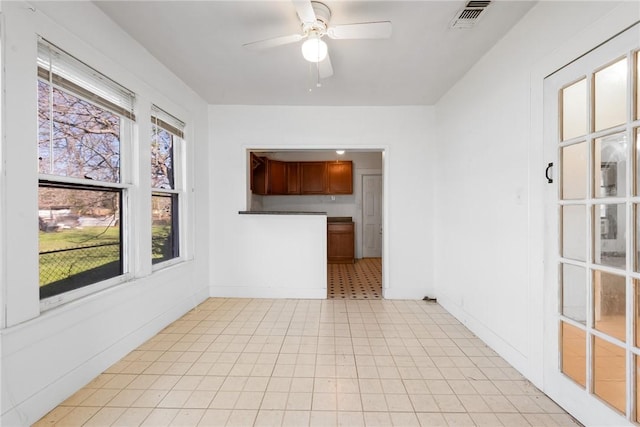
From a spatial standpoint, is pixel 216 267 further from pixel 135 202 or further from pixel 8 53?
pixel 8 53

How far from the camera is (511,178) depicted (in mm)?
2207

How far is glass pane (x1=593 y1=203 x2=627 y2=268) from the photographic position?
1386mm

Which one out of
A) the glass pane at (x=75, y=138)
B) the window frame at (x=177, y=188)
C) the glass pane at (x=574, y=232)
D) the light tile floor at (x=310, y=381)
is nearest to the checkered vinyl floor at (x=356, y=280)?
the light tile floor at (x=310, y=381)

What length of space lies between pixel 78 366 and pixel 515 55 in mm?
3662

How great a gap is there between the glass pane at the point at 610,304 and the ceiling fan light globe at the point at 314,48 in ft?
6.74

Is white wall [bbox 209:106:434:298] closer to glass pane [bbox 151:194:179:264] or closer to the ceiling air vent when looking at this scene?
glass pane [bbox 151:194:179:264]

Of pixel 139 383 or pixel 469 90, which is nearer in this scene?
pixel 139 383

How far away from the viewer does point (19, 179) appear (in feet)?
4.88

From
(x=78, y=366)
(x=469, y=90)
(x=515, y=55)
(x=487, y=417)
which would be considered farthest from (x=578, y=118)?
(x=78, y=366)

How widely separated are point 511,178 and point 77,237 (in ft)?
10.2

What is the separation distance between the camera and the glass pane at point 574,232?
5.29ft

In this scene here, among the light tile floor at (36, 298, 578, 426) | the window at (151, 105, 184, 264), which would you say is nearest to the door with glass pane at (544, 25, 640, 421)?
the light tile floor at (36, 298, 578, 426)

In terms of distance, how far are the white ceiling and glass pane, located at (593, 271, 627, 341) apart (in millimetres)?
1756

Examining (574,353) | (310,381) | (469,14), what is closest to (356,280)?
(310,381)
